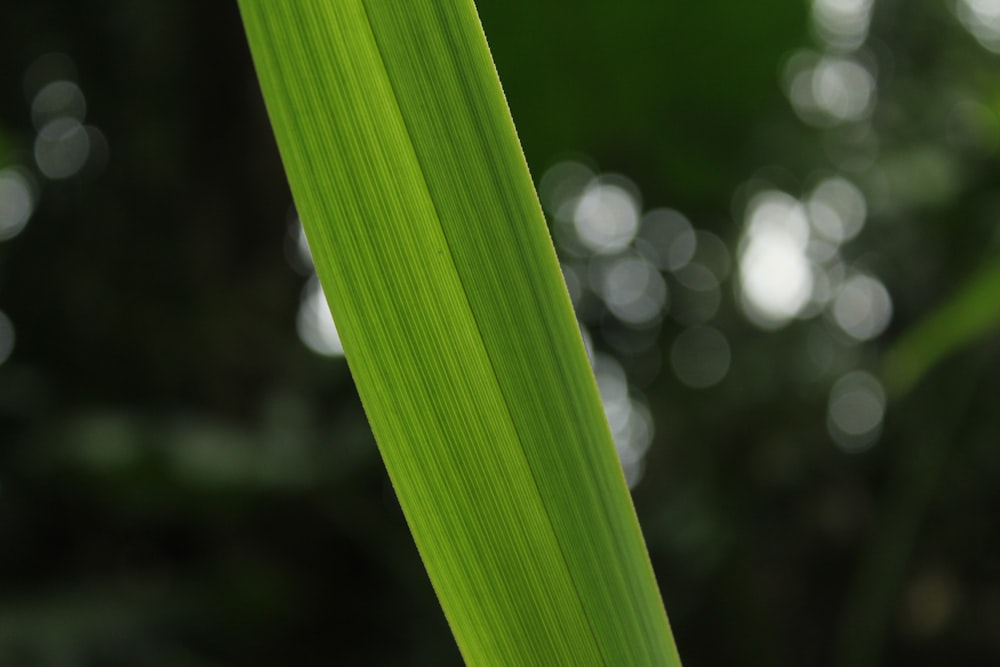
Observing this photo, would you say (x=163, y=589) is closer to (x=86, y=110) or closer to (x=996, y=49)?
(x=86, y=110)

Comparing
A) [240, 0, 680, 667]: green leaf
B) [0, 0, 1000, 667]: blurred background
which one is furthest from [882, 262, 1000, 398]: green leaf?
[240, 0, 680, 667]: green leaf

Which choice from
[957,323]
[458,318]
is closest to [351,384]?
[957,323]

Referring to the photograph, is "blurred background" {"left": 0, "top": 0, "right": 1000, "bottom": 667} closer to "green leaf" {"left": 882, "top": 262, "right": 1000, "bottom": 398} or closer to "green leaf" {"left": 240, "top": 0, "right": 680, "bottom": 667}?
"green leaf" {"left": 882, "top": 262, "right": 1000, "bottom": 398}

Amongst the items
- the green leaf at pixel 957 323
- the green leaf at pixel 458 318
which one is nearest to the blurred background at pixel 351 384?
the green leaf at pixel 957 323

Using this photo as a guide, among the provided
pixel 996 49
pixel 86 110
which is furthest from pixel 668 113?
pixel 996 49

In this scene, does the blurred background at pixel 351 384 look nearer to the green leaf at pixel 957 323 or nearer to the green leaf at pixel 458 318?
the green leaf at pixel 957 323

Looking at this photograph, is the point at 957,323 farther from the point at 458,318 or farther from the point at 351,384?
the point at 351,384

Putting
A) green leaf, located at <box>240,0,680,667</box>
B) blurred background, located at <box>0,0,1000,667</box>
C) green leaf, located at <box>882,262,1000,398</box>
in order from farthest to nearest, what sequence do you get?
blurred background, located at <box>0,0,1000,667</box> < green leaf, located at <box>882,262,1000,398</box> < green leaf, located at <box>240,0,680,667</box>
